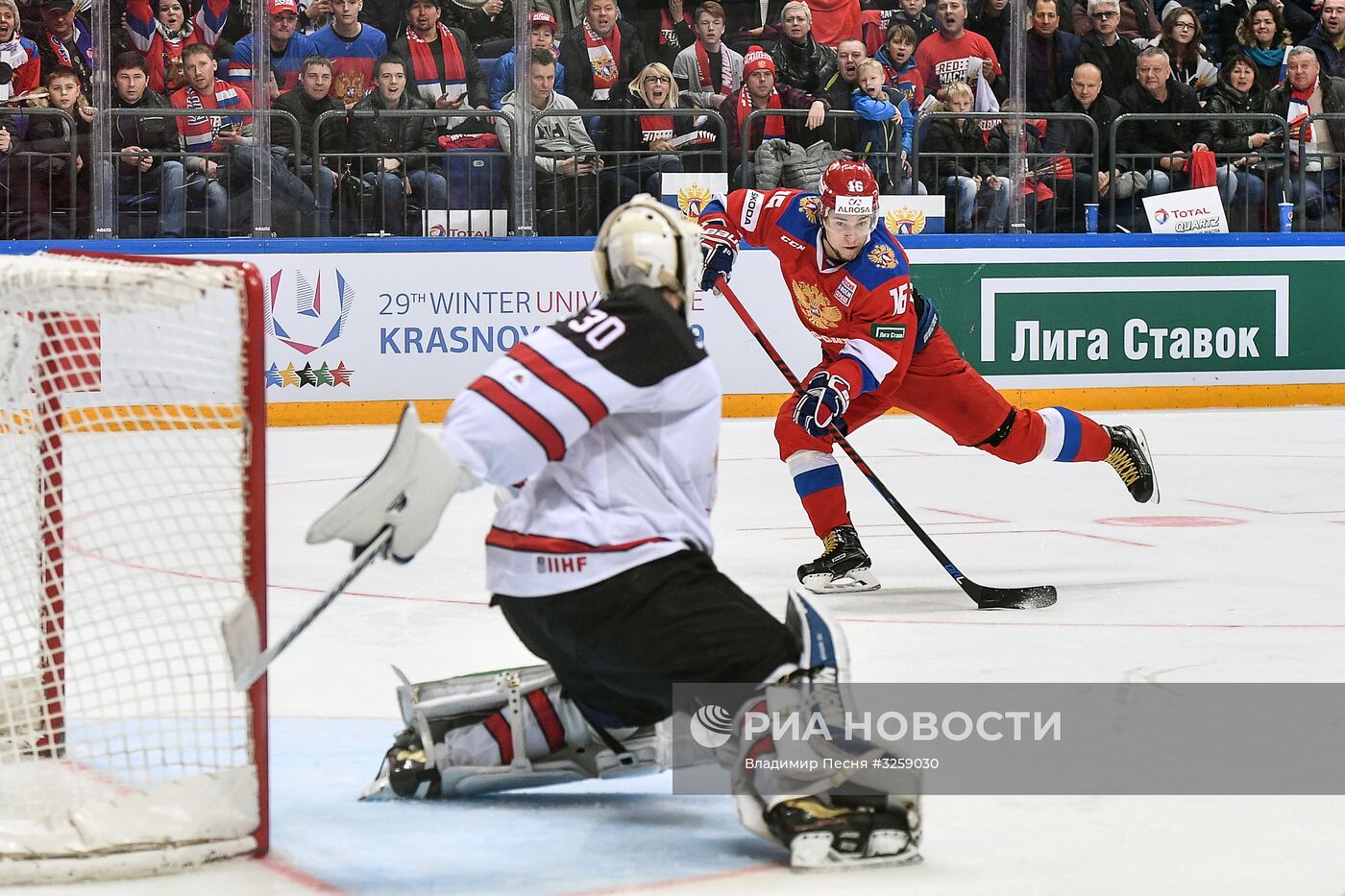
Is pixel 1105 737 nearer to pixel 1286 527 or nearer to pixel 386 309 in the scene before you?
pixel 1286 527

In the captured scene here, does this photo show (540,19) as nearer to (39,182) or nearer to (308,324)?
(308,324)

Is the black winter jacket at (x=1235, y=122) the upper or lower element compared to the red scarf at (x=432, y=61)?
lower

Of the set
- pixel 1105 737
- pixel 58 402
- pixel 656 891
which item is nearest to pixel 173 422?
pixel 58 402

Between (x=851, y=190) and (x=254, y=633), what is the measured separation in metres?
2.95

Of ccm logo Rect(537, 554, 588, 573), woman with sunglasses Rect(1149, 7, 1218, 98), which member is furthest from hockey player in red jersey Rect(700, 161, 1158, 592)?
woman with sunglasses Rect(1149, 7, 1218, 98)

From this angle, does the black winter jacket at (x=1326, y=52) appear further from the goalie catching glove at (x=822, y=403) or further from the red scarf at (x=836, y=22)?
the goalie catching glove at (x=822, y=403)

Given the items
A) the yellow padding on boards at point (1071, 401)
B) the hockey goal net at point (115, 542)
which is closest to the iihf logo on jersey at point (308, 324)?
the yellow padding on boards at point (1071, 401)

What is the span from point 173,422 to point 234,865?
2.48ft

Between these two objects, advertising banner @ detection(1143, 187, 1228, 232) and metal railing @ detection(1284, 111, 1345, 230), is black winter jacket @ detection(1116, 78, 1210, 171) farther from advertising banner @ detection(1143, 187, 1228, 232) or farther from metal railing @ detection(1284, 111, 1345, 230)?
metal railing @ detection(1284, 111, 1345, 230)

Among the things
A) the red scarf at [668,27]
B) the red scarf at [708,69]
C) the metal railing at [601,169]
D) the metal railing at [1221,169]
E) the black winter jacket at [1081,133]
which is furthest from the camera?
the metal railing at [1221,169]

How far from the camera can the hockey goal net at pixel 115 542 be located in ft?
8.08

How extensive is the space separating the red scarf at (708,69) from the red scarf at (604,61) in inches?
16.6

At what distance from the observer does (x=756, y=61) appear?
30.4ft

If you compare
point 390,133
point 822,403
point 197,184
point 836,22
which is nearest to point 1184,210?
point 836,22
